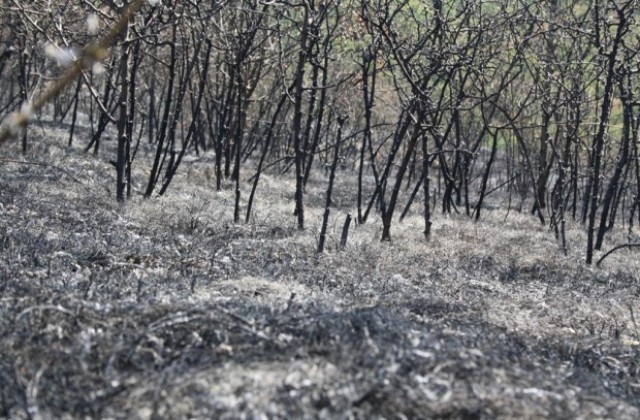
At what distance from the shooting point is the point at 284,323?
13.5 ft

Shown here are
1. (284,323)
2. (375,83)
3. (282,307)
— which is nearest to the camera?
(284,323)

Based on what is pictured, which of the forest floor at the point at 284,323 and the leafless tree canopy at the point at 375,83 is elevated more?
the leafless tree canopy at the point at 375,83

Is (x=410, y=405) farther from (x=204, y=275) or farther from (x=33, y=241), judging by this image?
(x=33, y=241)

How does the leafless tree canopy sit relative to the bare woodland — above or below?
above

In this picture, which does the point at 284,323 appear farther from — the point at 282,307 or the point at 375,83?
the point at 375,83

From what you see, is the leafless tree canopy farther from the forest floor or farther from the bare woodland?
the forest floor

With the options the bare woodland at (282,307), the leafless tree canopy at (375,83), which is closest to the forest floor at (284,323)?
the bare woodland at (282,307)

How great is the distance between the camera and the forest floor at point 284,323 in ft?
10.8

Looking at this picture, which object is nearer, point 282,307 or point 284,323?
point 284,323

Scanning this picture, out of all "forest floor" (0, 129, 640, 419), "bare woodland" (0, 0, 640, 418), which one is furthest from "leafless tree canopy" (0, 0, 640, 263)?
"forest floor" (0, 129, 640, 419)

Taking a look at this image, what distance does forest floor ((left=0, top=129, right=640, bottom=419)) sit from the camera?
3293 millimetres

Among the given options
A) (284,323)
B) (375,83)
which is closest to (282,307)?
(284,323)

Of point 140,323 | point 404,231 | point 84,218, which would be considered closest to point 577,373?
point 140,323

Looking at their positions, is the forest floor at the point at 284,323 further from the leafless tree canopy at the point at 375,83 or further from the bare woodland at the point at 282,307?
the leafless tree canopy at the point at 375,83
